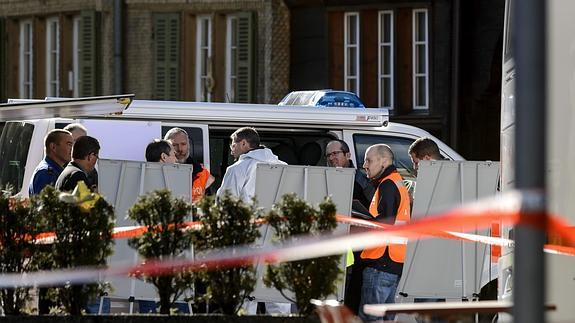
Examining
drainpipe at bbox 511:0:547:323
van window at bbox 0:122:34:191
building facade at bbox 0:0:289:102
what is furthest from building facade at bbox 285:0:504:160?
drainpipe at bbox 511:0:547:323

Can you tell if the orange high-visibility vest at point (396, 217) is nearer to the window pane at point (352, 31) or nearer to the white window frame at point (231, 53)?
the window pane at point (352, 31)

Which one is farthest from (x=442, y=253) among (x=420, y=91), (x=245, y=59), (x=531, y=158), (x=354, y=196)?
(x=245, y=59)

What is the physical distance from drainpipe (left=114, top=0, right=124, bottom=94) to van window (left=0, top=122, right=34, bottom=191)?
16225 mm

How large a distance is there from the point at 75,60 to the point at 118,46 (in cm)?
106

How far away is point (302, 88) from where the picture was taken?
28.5m

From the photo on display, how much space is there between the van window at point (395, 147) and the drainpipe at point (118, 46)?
16192 millimetres

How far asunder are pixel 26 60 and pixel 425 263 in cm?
2076

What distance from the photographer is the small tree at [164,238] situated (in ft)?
28.8

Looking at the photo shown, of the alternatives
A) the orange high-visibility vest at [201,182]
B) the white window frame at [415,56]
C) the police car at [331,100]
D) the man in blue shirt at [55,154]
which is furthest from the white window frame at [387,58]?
the man in blue shirt at [55,154]

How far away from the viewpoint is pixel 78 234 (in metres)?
8.77

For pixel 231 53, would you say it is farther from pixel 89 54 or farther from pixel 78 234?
pixel 78 234

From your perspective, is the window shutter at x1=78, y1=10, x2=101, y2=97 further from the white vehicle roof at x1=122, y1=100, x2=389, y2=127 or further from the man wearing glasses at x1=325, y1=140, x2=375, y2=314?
the man wearing glasses at x1=325, y1=140, x2=375, y2=314

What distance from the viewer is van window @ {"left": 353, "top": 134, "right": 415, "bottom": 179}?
44.7 ft

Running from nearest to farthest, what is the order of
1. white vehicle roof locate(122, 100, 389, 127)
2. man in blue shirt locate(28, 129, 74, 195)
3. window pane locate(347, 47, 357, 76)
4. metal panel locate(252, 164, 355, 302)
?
metal panel locate(252, 164, 355, 302)
man in blue shirt locate(28, 129, 74, 195)
white vehicle roof locate(122, 100, 389, 127)
window pane locate(347, 47, 357, 76)
